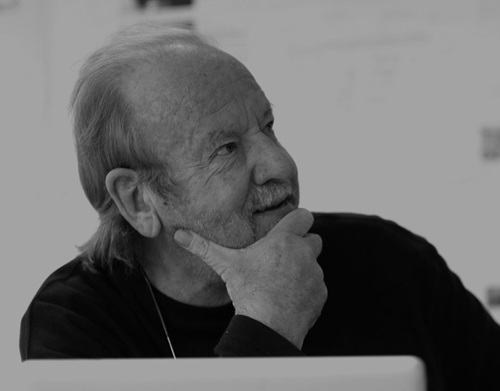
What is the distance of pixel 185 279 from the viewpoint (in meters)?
1.58

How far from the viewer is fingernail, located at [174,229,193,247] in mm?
1501

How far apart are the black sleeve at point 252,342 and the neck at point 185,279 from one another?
254mm

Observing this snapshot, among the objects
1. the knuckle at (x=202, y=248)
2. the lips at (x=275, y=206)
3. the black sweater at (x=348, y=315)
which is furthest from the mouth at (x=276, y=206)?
the black sweater at (x=348, y=315)

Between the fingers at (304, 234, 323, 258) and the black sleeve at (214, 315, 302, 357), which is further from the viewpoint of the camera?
the fingers at (304, 234, 323, 258)

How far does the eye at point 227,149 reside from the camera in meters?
1.48

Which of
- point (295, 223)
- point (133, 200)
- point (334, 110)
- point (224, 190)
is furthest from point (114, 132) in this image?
point (334, 110)

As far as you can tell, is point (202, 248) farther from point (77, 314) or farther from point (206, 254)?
point (77, 314)

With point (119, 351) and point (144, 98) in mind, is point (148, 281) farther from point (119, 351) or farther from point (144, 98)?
point (144, 98)

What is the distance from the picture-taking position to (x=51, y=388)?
0.66 m

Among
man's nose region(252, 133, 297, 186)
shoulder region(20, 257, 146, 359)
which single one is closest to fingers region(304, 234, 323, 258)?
man's nose region(252, 133, 297, 186)

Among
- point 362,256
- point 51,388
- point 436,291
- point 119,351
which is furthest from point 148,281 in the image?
point 51,388

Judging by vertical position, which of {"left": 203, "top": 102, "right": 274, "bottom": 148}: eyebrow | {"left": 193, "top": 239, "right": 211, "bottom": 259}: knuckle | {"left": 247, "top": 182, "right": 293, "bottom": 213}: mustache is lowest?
{"left": 193, "top": 239, "right": 211, "bottom": 259}: knuckle

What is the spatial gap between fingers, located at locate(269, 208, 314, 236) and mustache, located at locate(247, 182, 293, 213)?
36mm

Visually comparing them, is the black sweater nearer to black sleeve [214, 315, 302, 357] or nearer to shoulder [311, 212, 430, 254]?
shoulder [311, 212, 430, 254]
